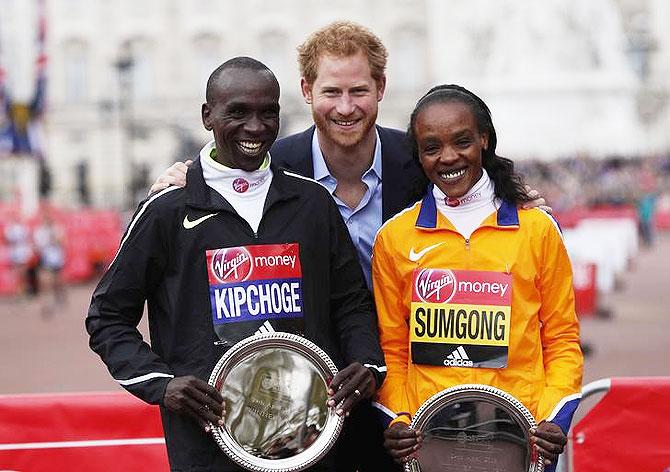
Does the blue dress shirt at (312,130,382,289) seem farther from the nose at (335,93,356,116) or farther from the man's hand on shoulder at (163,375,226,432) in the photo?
the man's hand on shoulder at (163,375,226,432)

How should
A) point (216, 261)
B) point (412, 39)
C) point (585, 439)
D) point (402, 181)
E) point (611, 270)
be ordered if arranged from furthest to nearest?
point (412, 39) → point (611, 270) → point (585, 439) → point (402, 181) → point (216, 261)

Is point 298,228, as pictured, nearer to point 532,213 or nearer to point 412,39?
point 532,213

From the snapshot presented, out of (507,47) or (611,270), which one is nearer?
(611,270)

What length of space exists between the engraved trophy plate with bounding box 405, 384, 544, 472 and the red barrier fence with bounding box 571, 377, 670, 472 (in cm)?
109

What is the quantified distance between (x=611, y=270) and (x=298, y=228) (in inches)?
577

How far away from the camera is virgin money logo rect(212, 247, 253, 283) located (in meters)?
3.63

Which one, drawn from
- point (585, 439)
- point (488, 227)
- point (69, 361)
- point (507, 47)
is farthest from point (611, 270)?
point (507, 47)

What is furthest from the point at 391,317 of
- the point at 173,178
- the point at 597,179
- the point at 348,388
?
the point at 597,179

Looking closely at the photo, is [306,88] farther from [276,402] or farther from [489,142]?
[276,402]

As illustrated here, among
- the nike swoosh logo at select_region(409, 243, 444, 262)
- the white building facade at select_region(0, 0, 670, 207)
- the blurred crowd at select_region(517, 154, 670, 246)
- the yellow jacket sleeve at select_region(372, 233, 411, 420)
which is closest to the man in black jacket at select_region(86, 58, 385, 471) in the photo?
the yellow jacket sleeve at select_region(372, 233, 411, 420)

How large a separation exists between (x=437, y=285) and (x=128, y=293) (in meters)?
0.93

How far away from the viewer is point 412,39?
208 feet

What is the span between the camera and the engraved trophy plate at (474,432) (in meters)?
3.64

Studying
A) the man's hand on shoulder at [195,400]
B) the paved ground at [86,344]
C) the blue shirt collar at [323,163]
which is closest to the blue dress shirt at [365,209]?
the blue shirt collar at [323,163]
